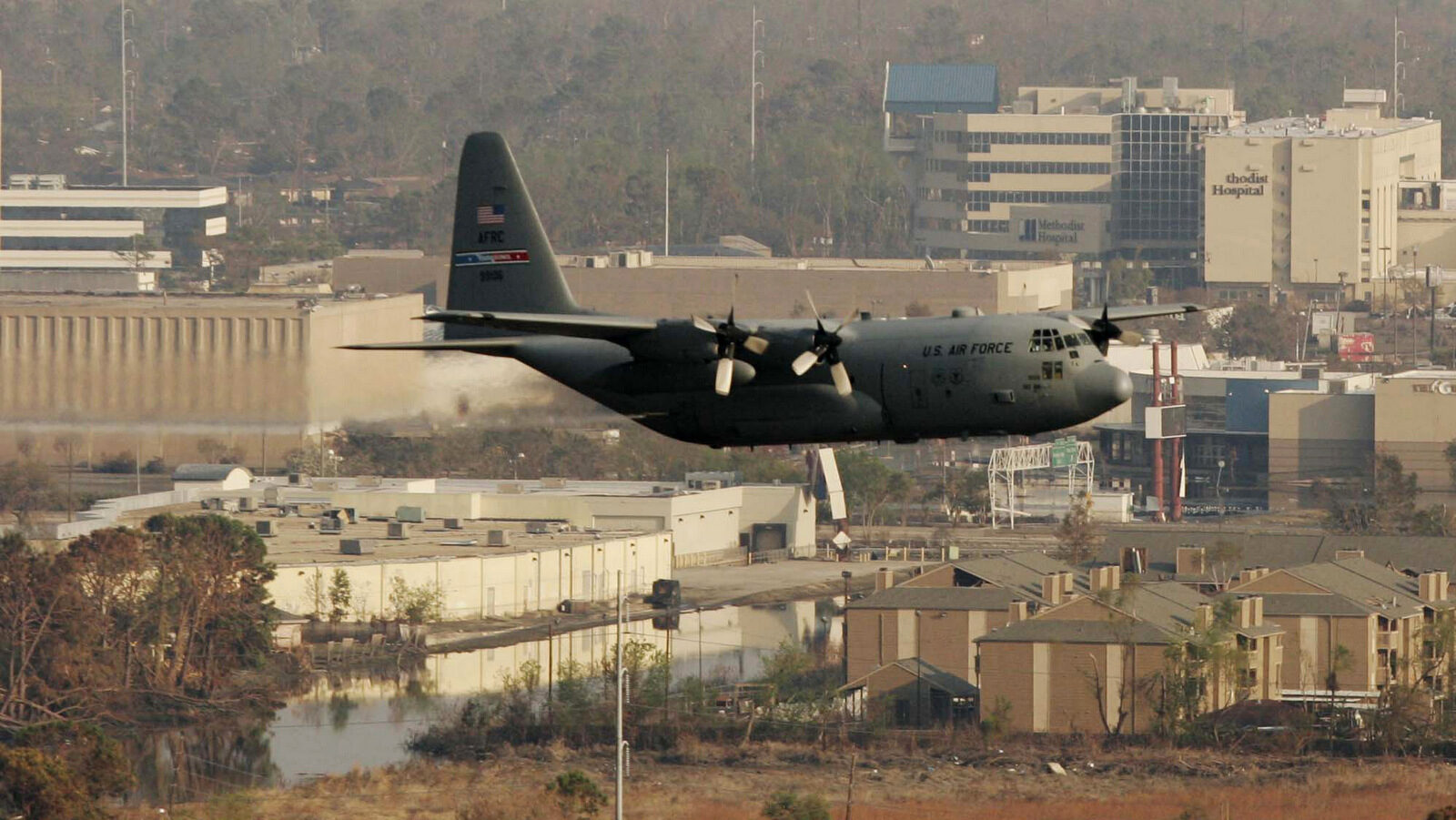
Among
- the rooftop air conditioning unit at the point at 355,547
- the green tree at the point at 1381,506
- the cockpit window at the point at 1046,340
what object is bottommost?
the rooftop air conditioning unit at the point at 355,547

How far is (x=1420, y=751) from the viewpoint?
104 meters

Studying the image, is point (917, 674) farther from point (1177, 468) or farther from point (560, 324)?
point (1177, 468)

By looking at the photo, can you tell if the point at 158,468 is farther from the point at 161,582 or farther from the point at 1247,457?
the point at 1247,457

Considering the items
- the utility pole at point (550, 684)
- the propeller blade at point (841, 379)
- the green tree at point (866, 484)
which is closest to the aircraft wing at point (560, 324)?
the propeller blade at point (841, 379)

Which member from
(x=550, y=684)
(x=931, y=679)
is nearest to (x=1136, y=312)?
(x=931, y=679)

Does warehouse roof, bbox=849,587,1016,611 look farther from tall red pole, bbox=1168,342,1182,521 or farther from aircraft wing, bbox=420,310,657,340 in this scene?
aircraft wing, bbox=420,310,657,340

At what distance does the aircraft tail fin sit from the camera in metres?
68.2

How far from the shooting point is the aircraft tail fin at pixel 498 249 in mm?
68250

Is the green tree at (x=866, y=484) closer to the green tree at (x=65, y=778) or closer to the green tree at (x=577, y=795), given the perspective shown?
the green tree at (x=65, y=778)

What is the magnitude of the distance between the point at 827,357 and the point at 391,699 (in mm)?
61275

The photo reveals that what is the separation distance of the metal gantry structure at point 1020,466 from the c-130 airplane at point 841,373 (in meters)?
101

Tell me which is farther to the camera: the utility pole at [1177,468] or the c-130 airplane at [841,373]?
the utility pole at [1177,468]

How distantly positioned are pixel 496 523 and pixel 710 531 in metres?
11.2

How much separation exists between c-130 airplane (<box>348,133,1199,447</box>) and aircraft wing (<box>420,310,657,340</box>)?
4cm
